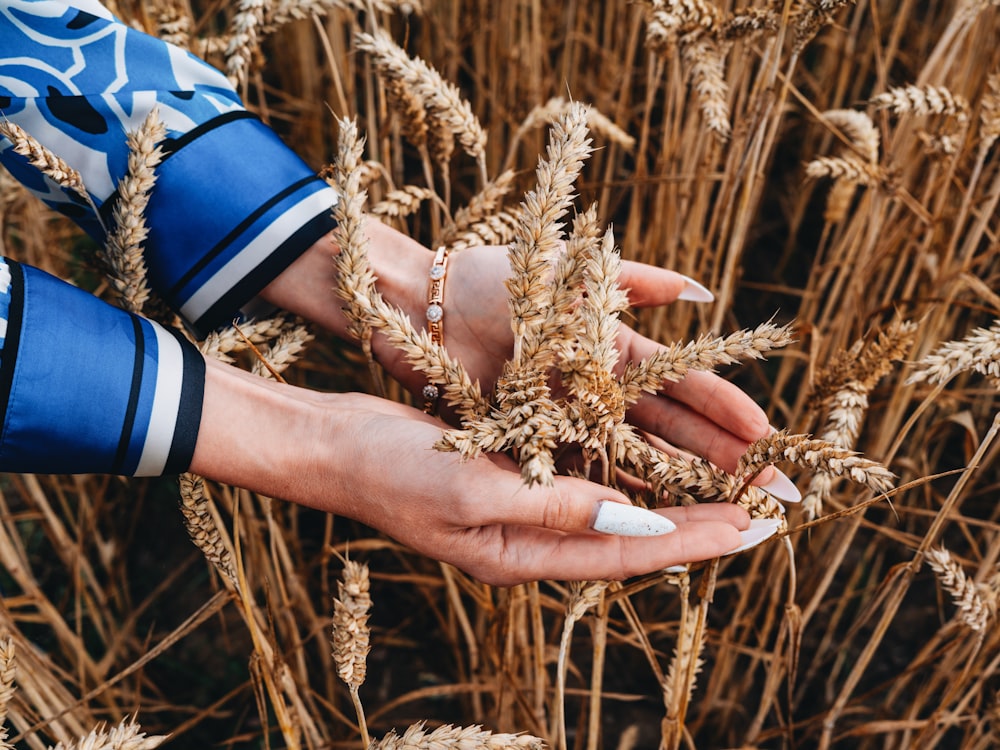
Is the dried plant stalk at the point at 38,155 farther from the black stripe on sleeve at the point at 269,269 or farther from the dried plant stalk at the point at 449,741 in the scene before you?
the dried plant stalk at the point at 449,741

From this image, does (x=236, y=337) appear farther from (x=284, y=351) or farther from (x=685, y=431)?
(x=685, y=431)

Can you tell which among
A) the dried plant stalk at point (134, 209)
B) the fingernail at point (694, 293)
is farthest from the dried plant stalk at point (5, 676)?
the fingernail at point (694, 293)

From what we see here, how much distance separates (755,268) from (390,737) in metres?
1.87

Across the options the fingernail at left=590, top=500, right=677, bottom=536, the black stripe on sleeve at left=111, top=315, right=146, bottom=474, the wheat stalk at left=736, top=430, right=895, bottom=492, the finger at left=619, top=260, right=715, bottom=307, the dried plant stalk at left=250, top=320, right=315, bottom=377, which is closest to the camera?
the wheat stalk at left=736, top=430, right=895, bottom=492

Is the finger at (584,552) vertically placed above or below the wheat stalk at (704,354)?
below

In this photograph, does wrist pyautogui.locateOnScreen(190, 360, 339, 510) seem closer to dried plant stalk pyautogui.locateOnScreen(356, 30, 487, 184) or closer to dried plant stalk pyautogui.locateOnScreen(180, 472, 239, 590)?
dried plant stalk pyautogui.locateOnScreen(180, 472, 239, 590)

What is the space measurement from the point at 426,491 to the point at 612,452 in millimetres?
230

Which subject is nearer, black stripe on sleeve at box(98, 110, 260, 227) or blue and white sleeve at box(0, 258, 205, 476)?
blue and white sleeve at box(0, 258, 205, 476)

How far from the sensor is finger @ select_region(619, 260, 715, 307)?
1.04m

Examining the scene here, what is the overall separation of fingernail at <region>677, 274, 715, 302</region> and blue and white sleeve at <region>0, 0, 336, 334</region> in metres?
0.52

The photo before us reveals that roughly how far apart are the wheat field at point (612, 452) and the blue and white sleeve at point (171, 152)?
79 mm

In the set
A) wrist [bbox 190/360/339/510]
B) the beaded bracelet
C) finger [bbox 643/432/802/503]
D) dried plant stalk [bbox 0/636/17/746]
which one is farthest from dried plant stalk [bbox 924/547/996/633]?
dried plant stalk [bbox 0/636/17/746]

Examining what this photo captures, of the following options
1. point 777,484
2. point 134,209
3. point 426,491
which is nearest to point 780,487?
point 777,484

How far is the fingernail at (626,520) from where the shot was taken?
722 millimetres
